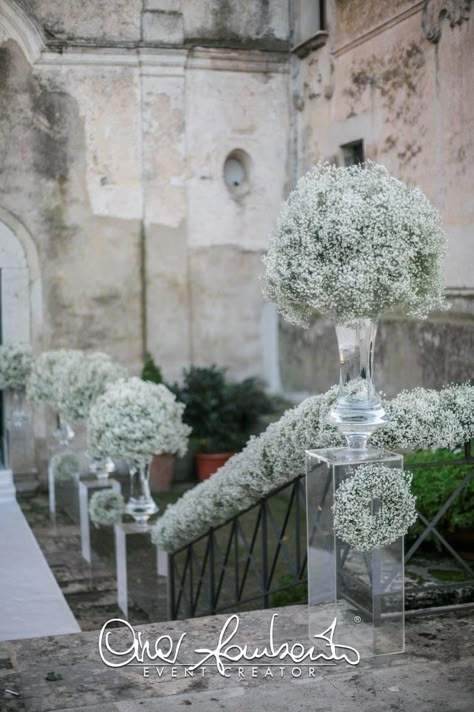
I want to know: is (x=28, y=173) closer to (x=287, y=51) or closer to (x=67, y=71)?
(x=67, y=71)

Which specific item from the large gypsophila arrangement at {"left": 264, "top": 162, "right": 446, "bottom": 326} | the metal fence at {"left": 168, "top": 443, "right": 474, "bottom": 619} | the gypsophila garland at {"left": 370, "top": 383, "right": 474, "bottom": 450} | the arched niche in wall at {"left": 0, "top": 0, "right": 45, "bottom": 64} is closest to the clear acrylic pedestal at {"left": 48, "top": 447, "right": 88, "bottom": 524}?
the metal fence at {"left": 168, "top": 443, "right": 474, "bottom": 619}

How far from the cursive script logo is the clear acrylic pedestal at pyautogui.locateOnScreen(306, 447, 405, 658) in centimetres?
6

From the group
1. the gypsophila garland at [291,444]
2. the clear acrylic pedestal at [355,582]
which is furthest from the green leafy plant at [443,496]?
the clear acrylic pedestal at [355,582]

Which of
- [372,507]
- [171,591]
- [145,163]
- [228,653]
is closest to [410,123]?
[145,163]

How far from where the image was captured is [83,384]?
977 cm

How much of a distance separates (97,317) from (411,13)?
5.31 meters

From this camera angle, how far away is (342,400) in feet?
14.6

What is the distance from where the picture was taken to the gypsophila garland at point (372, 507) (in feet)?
14.0

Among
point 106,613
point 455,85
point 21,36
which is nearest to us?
point 106,613

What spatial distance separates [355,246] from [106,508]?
17.4 ft

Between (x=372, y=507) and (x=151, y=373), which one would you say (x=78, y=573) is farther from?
(x=372, y=507)

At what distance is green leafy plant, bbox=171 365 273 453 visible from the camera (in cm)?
1238

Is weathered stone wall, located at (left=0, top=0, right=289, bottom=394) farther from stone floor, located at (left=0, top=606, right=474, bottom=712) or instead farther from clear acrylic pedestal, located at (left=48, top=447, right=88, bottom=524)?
stone floor, located at (left=0, top=606, right=474, bottom=712)

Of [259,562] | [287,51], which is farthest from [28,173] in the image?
[259,562]
